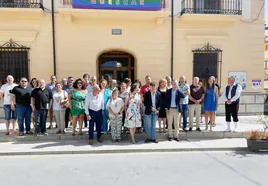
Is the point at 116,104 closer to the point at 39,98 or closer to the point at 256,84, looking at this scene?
the point at 39,98

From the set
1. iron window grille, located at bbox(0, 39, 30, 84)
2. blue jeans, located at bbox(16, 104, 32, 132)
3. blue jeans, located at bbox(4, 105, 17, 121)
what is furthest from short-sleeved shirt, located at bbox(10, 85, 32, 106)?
iron window grille, located at bbox(0, 39, 30, 84)

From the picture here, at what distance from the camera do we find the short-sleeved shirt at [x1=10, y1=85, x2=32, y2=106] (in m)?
6.59

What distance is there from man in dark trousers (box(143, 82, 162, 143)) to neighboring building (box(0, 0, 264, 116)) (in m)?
4.11

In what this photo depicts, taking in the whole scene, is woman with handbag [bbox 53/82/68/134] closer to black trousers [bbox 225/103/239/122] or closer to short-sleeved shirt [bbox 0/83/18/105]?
short-sleeved shirt [bbox 0/83/18/105]

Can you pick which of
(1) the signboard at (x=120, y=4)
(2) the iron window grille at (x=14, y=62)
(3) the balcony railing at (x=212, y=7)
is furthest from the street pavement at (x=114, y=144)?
(3) the balcony railing at (x=212, y=7)

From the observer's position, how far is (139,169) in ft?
14.9

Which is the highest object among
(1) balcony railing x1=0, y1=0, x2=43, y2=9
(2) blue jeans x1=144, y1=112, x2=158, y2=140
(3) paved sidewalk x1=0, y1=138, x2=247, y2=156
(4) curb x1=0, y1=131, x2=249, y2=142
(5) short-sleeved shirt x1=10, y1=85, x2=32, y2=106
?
(1) balcony railing x1=0, y1=0, x2=43, y2=9

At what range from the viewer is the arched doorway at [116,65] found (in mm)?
11023

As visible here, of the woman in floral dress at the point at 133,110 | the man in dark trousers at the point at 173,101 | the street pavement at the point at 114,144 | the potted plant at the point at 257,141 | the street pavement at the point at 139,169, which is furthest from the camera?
the man in dark trousers at the point at 173,101

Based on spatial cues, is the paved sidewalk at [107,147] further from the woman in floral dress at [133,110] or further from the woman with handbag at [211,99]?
the woman with handbag at [211,99]

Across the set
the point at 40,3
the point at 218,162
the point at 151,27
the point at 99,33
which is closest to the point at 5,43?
the point at 40,3

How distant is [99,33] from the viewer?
10023 mm

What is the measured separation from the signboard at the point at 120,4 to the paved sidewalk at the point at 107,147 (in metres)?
6.03

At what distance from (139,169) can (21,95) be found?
431cm
